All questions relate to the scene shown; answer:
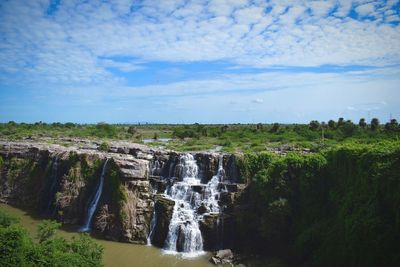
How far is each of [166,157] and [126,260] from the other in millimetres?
13559

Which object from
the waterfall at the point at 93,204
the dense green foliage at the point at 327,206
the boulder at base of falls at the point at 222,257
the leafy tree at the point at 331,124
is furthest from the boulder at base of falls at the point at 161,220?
the leafy tree at the point at 331,124

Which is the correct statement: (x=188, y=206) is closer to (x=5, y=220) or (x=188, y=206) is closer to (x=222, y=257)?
(x=222, y=257)

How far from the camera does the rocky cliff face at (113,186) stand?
112 feet

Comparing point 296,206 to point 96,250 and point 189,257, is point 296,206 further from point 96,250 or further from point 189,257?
point 96,250

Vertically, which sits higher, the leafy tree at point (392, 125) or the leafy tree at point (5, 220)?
the leafy tree at point (392, 125)

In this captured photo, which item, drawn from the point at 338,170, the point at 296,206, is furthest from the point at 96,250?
the point at 338,170

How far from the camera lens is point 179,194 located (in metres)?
35.9

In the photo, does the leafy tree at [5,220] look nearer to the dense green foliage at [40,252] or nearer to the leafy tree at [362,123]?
the dense green foliage at [40,252]

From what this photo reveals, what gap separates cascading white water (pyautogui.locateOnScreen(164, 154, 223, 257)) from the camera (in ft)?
106

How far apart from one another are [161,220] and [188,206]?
2.94 m

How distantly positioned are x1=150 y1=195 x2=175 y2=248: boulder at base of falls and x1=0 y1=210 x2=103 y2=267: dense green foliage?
1061cm

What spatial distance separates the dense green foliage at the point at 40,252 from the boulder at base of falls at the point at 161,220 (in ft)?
34.8

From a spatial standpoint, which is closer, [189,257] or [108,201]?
[189,257]

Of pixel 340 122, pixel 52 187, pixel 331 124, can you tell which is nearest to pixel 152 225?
pixel 52 187
